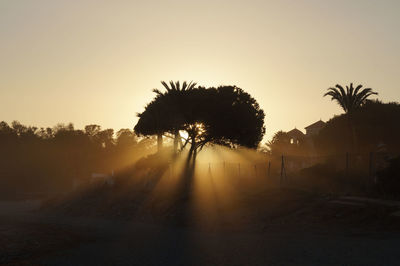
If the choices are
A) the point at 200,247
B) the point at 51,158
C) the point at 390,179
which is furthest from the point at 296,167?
the point at 51,158

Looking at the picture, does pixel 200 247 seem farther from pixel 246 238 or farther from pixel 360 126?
pixel 360 126

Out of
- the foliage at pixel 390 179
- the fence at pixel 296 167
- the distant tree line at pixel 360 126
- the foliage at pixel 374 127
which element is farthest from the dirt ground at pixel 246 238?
the foliage at pixel 374 127

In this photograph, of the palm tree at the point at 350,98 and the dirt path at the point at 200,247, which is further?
the palm tree at the point at 350,98

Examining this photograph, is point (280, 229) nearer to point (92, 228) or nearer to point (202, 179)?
point (92, 228)

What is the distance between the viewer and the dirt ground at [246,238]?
24.5 metres

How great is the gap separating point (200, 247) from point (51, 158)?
10118 cm

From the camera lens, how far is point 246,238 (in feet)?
104

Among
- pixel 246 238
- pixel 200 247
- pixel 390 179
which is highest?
pixel 390 179

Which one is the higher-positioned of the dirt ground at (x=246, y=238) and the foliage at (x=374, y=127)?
the foliage at (x=374, y=127)

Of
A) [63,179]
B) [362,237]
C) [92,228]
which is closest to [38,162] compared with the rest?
[63,179]

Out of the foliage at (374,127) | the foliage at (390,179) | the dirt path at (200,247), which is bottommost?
the dirt path at (200,247)

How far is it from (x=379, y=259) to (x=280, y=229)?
12.5 meters

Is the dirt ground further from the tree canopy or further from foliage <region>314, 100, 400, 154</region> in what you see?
foliage <region>314, 100, 400, 154</region>

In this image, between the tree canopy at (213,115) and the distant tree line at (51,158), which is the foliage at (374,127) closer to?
the tree canopy at (213,115)
